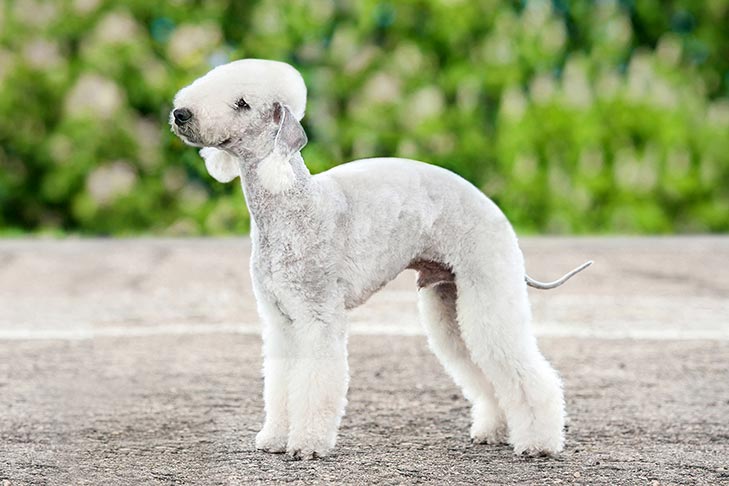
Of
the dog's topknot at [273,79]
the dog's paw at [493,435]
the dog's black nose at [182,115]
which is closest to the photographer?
the dog's black nose at [182,115]

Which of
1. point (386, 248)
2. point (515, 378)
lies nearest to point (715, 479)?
point (515, 378)

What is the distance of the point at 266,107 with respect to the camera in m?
4.09

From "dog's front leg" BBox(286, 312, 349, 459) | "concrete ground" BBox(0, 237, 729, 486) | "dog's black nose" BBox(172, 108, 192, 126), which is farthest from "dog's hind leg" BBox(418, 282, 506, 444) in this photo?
"dog's black nose" BBox(172, 108, 192, 126)

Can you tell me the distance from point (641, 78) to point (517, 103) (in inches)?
66.6

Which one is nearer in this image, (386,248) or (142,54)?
(386,248)

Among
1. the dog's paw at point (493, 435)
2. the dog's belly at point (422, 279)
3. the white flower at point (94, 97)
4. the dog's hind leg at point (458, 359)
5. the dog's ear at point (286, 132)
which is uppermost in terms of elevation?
the white flower at point (94, 97)

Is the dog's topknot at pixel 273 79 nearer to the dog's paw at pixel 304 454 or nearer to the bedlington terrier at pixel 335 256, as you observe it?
the bedlington terrier at pixel 335 256

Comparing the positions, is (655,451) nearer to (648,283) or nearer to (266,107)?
(266,107)

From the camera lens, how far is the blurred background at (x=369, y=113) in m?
14.0

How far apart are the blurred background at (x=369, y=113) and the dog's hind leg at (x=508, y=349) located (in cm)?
947

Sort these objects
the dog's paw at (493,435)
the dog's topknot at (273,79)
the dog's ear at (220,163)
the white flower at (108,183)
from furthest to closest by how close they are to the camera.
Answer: the white flower at (108,183) → the dog's paw at (493,435) → the dog's ear at (220,163) → the dog's topknot at (273,79)

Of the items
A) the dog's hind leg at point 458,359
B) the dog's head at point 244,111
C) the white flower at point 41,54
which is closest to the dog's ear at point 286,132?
the dog's head at point 244,111

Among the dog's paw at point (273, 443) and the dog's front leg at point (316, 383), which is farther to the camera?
the dog's paw at point (273, 443)

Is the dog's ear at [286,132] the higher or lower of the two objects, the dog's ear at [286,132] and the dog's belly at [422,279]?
the higher
